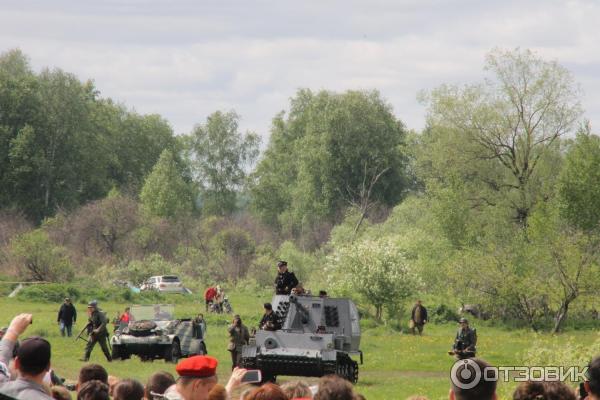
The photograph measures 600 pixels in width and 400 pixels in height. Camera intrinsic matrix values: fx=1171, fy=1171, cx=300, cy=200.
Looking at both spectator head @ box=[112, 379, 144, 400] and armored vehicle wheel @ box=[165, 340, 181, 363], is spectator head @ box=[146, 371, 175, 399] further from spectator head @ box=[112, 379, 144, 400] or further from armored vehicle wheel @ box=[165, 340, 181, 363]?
armored vehicle wheel @ box=[165, 340, 181, 363]

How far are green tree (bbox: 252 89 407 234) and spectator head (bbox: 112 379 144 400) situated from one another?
68.7 metres

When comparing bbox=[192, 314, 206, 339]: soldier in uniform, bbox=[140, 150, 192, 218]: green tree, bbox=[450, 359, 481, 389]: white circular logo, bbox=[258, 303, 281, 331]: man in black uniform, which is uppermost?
bbox=[140, 150, 192, 218]: green tree

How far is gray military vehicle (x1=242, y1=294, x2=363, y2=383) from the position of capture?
2417 cm

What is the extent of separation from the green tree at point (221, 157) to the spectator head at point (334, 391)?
93.8 meters

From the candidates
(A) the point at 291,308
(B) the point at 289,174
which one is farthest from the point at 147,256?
(A) the point at 291,308

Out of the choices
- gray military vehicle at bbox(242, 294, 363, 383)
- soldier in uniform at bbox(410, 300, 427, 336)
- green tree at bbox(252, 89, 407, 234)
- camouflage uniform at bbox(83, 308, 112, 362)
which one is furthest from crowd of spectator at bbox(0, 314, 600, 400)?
green tree at bbox(252, 89, 407, 234)

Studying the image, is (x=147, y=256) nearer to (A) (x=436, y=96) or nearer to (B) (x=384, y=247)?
(A) (x=436, y=96)

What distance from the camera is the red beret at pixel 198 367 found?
739 centimetres

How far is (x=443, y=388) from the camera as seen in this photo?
24.9 m

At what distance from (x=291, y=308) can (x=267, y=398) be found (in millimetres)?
19098

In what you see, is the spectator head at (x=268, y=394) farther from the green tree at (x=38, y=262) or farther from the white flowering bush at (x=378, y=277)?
the green tree at (x=38, y=262)

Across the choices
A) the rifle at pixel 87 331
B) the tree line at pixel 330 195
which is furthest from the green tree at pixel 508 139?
the rifle at pixel 87 331

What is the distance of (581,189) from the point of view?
5275 cm

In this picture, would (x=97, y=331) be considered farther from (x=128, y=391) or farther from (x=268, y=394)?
(x=268, y=394)
